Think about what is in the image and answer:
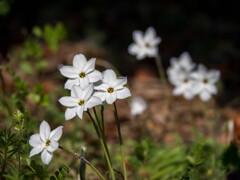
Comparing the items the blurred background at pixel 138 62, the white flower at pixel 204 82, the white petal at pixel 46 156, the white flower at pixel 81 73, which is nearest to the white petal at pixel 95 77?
the white flower at pixel 81 73

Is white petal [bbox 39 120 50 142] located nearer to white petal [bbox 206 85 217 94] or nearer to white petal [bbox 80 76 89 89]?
white petal [bbox 80 76 89 89]

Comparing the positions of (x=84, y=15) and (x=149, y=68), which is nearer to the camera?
(x=149, y=68)

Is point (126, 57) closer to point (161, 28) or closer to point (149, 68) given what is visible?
point (149, 68)

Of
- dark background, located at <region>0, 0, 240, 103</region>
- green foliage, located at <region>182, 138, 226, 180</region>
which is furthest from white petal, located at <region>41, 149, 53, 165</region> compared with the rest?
dark background, located at <region>0, 0, 240, 103</region>

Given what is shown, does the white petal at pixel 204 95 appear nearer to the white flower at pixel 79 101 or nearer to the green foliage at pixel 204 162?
the green foliage at pixel 204 162

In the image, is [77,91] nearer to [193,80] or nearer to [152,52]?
[193,80]

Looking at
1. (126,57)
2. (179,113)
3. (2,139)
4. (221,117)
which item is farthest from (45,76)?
(2,139)
